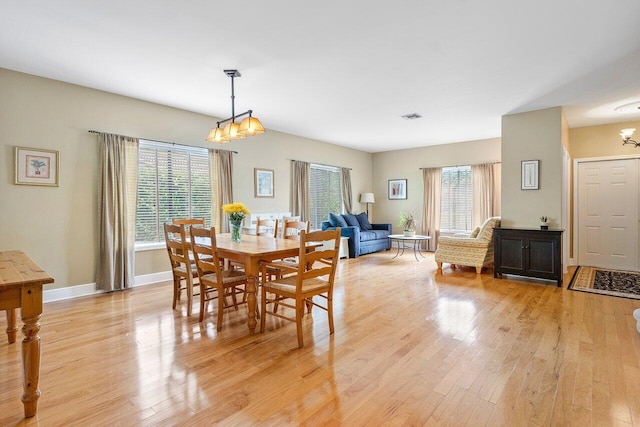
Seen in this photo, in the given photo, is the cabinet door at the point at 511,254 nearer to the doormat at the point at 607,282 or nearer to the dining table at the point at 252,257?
the doormat at the point at 607,282

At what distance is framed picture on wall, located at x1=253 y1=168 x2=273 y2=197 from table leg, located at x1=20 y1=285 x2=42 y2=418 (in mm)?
4358

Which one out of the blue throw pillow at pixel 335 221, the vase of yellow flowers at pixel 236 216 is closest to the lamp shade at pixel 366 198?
the blue throw pillow at pixel 335 221

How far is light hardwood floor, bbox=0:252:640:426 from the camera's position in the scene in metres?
1.77

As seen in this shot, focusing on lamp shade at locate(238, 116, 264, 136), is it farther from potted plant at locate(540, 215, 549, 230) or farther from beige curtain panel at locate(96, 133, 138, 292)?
potted plant at locate(540, 215, 549, 230)

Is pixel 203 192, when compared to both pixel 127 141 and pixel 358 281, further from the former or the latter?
pixel 358 281

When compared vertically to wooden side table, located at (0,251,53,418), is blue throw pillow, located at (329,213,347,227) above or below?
above

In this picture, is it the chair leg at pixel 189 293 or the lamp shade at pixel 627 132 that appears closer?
the chair leg at pixel 189 293

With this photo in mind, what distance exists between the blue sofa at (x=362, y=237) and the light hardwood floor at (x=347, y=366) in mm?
3194

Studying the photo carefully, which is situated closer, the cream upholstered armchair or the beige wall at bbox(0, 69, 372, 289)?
the beige wall at bbox(0, 69, 372, 289)

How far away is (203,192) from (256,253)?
298cm

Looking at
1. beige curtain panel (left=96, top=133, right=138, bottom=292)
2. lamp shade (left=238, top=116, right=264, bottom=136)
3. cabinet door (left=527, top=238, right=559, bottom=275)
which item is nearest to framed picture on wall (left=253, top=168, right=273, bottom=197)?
beige curtain panel (left=96, top=133, right=138, bottom=292)

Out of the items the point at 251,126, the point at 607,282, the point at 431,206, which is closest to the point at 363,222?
the point at 431,206

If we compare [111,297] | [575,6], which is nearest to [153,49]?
[111,297]

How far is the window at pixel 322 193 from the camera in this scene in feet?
24.3
